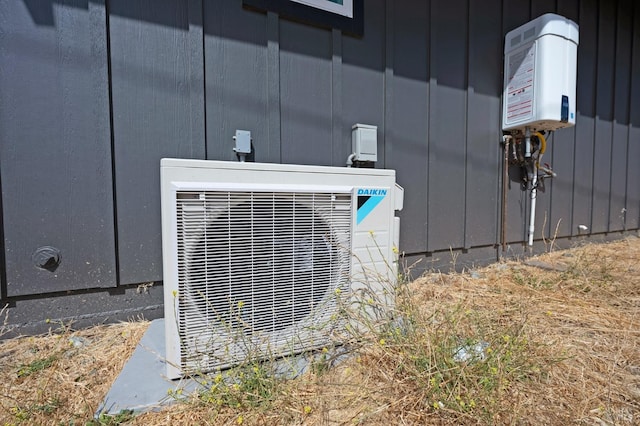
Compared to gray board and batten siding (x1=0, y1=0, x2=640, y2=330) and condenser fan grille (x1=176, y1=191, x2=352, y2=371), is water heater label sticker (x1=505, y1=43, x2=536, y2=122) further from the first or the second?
condenser fan grille (x1=176, y1=191, x2=352, y2=371)

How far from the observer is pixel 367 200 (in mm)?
1228

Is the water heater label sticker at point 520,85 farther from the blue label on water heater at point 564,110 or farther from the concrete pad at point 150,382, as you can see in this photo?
the concrete pad at point 150,382

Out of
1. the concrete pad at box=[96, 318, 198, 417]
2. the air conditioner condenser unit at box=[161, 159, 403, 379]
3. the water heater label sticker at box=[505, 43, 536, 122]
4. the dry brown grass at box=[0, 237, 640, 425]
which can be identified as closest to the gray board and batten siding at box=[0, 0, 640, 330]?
the water heater label sticker at box=[505, 43, 536, 122]

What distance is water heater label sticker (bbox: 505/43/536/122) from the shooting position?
7.91 ft

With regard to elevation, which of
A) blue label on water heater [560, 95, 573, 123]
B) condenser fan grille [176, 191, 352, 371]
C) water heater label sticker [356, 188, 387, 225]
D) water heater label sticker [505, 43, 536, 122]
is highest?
water heater label sticker [505, 43, 536, 122]

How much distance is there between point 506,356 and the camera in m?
0.99

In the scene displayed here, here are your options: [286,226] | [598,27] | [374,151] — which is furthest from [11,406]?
[598,27]

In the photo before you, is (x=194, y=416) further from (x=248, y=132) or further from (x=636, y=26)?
(x=636, y=26)

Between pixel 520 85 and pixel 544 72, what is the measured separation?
0.21m

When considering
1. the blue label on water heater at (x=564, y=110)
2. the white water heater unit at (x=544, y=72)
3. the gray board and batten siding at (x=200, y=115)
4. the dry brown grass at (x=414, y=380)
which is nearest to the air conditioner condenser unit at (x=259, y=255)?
the dry brown grass at (x=414, y=380)

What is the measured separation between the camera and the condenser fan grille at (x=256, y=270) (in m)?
0.95

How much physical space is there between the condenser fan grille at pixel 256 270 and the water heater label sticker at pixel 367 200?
0.19 feet

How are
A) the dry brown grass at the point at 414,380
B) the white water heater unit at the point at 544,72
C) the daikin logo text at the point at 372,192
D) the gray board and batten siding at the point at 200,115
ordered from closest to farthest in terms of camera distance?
the dry brown grass at the point at 414,380
the daikin logo text at the point at 372,192
the gray board and batten siding at the point at 200,115
the white water heater unit at the point at 544,72

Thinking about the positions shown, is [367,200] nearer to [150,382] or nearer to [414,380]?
[414,380]
